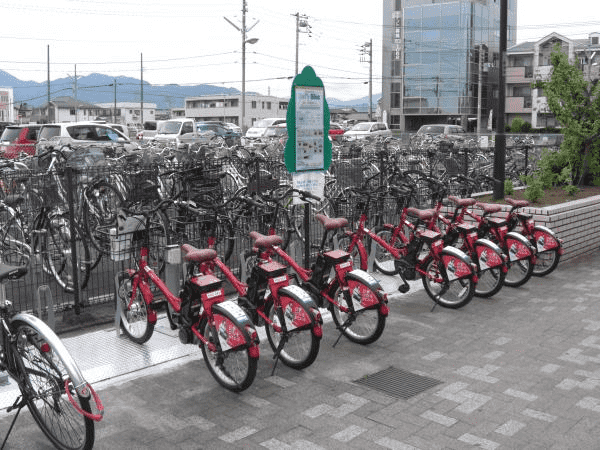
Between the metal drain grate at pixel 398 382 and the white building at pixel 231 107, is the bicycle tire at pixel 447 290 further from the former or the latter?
the white building at pixel 231 107

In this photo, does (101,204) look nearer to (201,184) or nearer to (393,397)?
(201,184)

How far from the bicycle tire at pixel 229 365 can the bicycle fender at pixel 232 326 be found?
55 mm

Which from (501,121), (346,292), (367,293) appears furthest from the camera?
(501,121)

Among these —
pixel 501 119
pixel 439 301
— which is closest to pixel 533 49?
pixel 501 119

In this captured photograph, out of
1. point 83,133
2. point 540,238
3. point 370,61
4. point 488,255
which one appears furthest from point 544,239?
point 370,61

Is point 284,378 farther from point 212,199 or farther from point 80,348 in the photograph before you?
point 212,199

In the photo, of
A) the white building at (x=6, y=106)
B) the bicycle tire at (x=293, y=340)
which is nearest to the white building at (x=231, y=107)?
the white building at (x=6, y=106)

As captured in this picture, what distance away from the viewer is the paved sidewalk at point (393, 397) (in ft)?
11.8

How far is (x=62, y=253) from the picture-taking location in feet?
20.8

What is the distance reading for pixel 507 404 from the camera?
13.2 feet

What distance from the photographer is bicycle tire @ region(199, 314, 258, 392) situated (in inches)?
161

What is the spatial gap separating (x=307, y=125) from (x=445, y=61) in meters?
51.2

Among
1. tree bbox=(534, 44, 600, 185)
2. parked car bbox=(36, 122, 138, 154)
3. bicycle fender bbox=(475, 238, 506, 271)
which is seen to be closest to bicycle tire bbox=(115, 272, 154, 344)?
bicycle fender bbox=(475, 238, 506, 271)

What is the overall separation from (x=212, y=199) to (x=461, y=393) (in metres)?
3.93
